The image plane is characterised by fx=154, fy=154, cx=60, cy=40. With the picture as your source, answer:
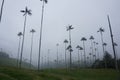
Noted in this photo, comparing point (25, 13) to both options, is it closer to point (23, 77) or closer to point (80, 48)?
point (23, 77)

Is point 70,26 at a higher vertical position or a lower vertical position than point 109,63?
higher

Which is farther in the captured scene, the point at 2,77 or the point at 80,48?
the point at 80,48

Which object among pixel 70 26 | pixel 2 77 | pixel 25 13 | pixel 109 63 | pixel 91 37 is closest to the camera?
pixel 2 77

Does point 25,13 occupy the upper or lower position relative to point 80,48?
upper

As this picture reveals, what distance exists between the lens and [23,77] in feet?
125

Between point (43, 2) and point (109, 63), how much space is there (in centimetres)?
6374

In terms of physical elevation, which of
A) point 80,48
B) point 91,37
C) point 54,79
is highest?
point 91,37

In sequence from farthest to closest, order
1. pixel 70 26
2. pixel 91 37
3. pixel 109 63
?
1. pixel 91 37
2. pixel 109 63
3. pixel 70 26

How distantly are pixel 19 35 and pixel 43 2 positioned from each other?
37.3 metres

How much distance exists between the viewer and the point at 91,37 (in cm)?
11412

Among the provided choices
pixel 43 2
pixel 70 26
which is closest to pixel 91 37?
pixel 70 26

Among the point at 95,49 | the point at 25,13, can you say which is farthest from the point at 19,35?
the point at 95,49

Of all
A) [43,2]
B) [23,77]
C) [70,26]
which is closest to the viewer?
[23,77]

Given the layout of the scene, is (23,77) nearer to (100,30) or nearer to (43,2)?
(43,2)
